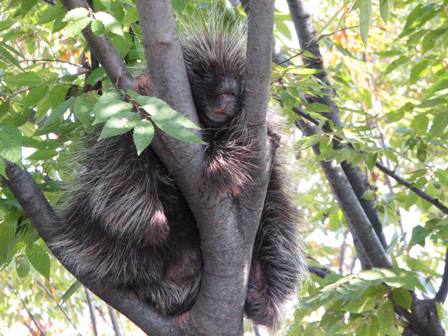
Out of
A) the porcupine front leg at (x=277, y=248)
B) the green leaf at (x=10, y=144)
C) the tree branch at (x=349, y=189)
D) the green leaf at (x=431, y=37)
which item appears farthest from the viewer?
the tree branch at (x=349, y=189)

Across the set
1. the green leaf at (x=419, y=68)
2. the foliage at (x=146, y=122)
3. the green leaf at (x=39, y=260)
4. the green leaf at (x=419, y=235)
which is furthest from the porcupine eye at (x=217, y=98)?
the green leaf at (x=419, y=68)

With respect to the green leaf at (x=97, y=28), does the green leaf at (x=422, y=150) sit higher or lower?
lower

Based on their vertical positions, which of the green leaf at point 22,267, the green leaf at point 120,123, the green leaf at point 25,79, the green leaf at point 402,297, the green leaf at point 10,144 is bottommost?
the green leaf at point 402,297

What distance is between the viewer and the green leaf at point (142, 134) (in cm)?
140

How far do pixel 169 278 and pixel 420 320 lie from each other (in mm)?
1133

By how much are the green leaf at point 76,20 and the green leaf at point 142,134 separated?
0.98 ft

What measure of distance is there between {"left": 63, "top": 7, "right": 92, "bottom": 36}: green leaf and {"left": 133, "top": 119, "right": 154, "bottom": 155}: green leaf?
299 millimetres

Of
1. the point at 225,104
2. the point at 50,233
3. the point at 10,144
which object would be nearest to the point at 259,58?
the point at 225,104

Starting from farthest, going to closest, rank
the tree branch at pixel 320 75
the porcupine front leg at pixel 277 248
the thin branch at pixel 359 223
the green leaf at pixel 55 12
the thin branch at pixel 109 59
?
the tree branch at pixel 320 75
the thin branch at pixel 359 223
the porcupine front leg at pixel 277 248
the green leaf at pixel 55 12
the thin branch at pixel 109 59

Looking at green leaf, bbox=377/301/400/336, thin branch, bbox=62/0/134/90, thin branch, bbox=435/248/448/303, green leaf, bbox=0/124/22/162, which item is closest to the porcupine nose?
thin branch, bbox=62/0/134/90

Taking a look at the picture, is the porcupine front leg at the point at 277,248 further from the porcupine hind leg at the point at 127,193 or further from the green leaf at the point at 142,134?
the green leaf at the point at 142,134

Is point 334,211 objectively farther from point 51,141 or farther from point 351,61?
point 51,141

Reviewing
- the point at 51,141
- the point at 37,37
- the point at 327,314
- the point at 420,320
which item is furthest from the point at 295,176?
the point at 37,37

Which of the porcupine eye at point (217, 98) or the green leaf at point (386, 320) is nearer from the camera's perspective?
the porcupine eye at point (217, 98)
